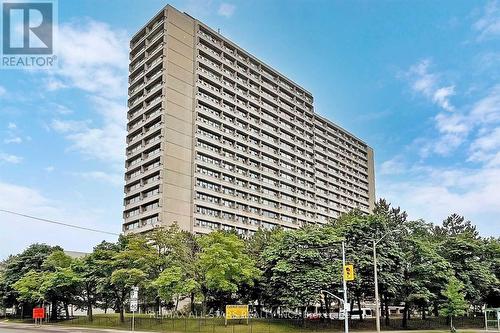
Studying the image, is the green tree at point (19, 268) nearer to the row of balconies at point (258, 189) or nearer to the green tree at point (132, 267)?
the green tree at point (132, 267)

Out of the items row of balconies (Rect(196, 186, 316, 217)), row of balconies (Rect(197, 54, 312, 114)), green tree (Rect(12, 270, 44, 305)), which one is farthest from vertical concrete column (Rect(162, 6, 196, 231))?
green tree (Rect(12, 270, 44, 305))

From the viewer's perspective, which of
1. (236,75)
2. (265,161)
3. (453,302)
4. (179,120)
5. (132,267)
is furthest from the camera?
(265,161)

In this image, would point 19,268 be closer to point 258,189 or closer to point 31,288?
point 31,288

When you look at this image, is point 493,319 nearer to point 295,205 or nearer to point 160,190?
point 160,190

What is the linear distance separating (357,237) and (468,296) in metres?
20.0

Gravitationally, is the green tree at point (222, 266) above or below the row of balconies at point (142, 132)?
below

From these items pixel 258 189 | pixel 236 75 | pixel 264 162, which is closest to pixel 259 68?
pixel 236 75

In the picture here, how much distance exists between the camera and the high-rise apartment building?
309 feet

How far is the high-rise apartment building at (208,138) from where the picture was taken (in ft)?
309

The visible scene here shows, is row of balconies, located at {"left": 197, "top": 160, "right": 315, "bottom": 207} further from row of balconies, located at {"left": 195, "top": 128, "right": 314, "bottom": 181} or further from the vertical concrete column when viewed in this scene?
the vertical concrete column

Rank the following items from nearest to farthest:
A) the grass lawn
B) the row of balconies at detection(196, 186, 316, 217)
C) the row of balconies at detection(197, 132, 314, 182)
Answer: the grass lawn < the row of balconies at detection(196, 186, 316, 217) < the row of balconies at detection(197, 132, 314, 182)

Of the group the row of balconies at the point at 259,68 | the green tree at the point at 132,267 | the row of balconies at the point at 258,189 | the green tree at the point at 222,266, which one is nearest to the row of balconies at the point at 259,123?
the row of balconies at the point at 259,68

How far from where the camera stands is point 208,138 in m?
102

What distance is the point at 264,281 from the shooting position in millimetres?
59000
